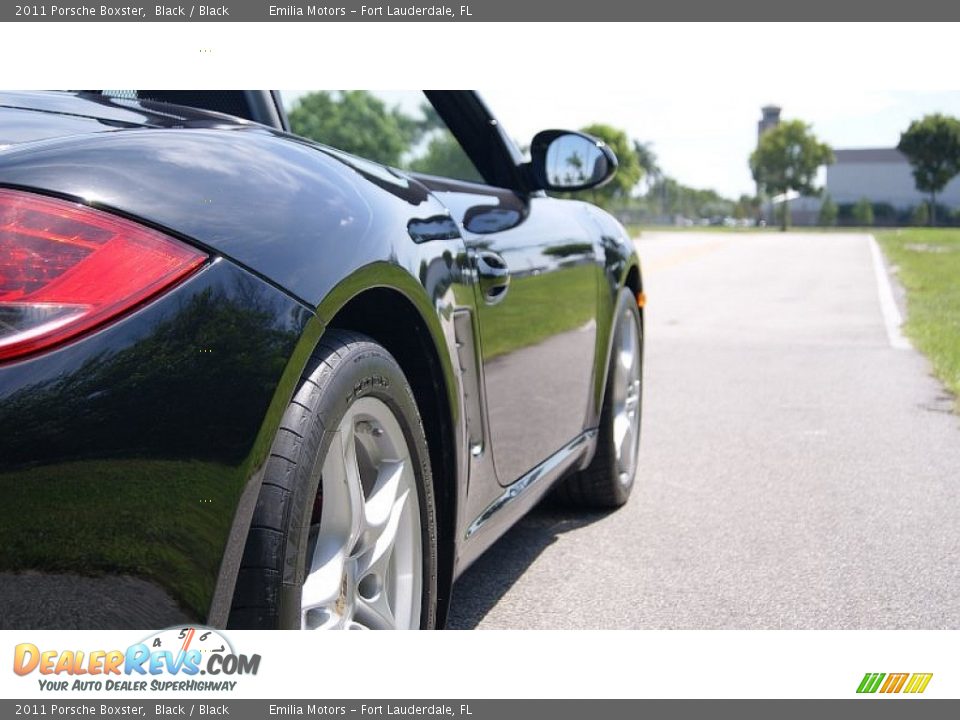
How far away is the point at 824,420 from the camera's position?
6.62 metres

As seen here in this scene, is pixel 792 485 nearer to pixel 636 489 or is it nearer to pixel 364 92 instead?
pixel 636 489

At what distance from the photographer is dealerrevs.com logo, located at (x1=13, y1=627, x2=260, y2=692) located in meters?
1.60

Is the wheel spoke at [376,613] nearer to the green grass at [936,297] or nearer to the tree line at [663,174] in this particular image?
the tree line at [663,174]

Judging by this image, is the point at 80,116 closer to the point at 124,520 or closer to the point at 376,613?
the point at 124,520

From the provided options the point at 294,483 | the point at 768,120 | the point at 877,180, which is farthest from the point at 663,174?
the point at 294,483

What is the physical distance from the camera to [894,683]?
238 centimetres

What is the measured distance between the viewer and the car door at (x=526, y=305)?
2.81 metres

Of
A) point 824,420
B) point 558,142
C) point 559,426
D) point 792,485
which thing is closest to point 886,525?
point 792,485

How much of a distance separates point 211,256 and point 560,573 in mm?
2329

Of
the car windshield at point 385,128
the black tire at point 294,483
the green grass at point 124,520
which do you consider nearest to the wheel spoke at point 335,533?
the black tire at point 294,483
